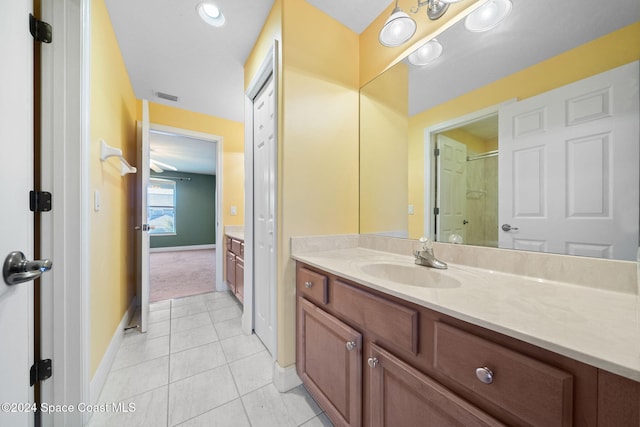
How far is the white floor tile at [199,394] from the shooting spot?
117cm

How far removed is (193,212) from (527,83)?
7790 mm

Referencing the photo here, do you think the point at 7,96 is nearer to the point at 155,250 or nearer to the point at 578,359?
the point at 578,359

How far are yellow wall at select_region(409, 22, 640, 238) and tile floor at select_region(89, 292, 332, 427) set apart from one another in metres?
1.28

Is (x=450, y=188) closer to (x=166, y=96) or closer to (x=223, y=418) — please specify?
(x=223, y=418)

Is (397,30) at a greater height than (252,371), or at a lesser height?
greater

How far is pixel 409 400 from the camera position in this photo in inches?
27.3

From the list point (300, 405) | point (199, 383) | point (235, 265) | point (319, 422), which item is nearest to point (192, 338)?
point (199, 383)

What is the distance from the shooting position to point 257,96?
73.9 inches

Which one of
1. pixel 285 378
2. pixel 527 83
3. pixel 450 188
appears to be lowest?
pixel 285 378

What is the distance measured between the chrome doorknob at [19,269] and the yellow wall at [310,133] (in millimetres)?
927

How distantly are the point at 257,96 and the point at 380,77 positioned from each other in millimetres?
1033

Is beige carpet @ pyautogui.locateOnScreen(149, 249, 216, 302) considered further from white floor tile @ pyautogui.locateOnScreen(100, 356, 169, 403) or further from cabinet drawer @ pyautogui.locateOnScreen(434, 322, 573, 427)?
cabinet drawer @ pyautogui.locateOnScreen(434, 322, 573, 427)

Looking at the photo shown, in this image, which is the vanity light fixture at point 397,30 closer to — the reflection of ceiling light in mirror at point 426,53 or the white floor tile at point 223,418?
the reflection of ceiling light in mirror at point 426,53

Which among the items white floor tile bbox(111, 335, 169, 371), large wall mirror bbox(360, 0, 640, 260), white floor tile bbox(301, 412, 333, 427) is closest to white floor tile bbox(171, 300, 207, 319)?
white floor tile bbox(111, 335, 169, 371)
